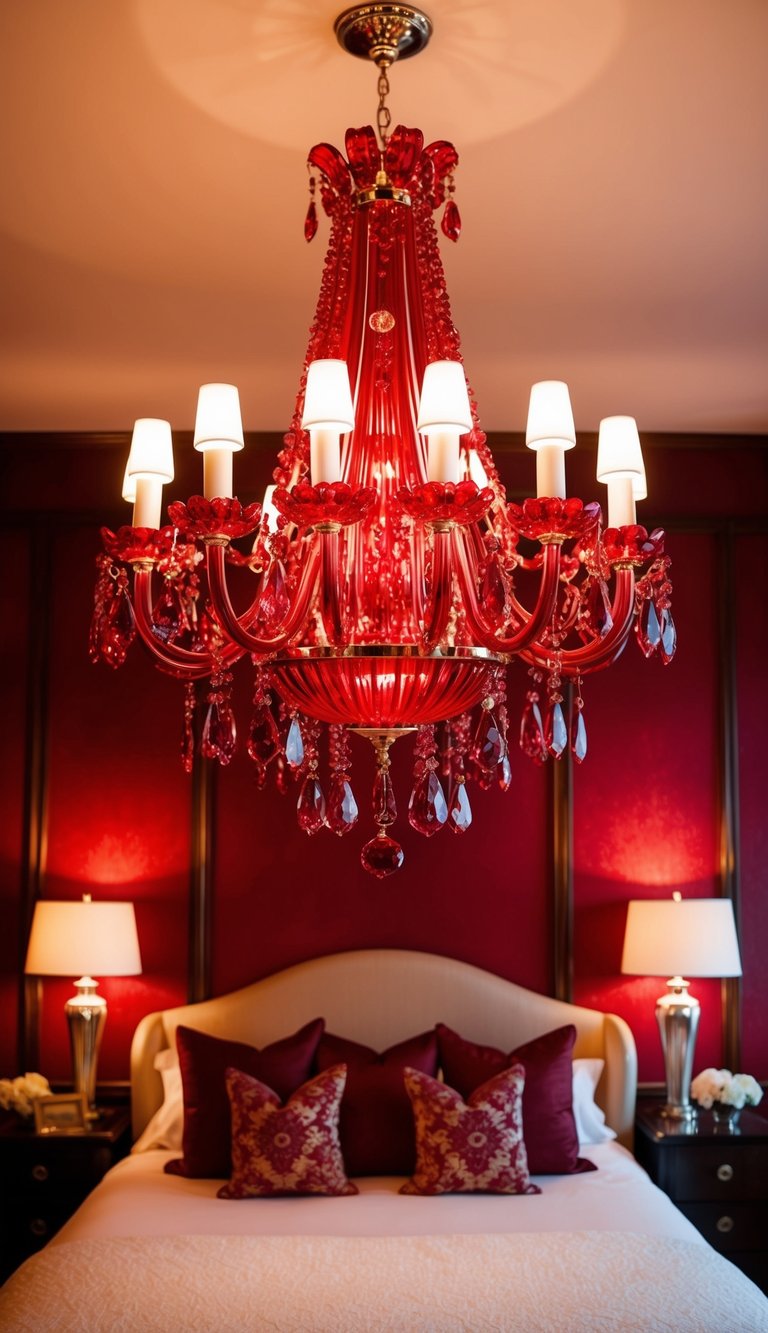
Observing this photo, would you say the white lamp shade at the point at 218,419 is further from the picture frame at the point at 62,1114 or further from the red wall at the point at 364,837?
the picture frame at the point at 62,1114

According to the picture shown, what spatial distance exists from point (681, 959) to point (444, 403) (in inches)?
104

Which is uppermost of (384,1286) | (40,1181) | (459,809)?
(459,809)

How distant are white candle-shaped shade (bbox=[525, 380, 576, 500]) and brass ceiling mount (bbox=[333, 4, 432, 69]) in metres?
0.68

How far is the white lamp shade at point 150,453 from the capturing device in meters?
2.10

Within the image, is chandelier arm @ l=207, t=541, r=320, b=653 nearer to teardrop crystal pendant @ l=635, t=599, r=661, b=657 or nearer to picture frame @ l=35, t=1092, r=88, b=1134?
teardrop crystal pendant @ l=635, t=599, r=661, b=657

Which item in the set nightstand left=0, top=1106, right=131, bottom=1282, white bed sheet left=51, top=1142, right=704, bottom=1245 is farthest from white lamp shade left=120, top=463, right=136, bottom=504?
nightstand left=0, top=1106, right=131, bottom=1282

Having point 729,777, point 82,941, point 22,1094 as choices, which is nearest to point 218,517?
point 82,941

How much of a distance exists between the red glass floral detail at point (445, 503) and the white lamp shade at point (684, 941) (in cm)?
259

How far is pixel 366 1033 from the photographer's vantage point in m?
4.16

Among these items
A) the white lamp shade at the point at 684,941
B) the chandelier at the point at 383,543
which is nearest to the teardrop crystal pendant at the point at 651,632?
the chandelier at the point at 383,543

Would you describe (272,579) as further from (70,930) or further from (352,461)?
(70,930)

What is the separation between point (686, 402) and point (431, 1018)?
2169 mm

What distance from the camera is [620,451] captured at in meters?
2.07

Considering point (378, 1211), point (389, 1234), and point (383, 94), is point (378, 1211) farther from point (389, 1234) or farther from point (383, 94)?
point (383, 94)
